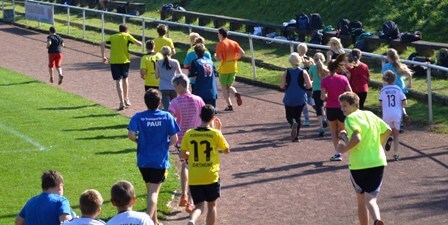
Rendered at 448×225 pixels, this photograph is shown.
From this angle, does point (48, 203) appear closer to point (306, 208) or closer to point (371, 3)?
point (306, 208)

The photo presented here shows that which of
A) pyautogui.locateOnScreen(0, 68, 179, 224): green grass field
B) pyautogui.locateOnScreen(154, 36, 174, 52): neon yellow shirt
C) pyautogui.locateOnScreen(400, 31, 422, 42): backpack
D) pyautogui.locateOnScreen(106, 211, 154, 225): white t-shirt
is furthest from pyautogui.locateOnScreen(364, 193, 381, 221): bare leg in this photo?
pyautogui.locateOnScreen(400, 31, 422, 42): backpack

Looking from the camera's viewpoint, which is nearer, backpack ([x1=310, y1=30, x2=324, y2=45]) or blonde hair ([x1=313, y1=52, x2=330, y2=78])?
blonde hair ([x1=313, y1=52, x2=330, y2=78])

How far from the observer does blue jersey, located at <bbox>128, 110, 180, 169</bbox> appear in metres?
12.1

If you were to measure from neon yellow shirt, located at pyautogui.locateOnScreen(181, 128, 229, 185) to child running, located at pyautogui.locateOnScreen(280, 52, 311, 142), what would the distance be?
18.9 feet

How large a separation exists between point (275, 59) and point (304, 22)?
2.41m

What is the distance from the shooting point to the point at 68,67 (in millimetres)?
30125

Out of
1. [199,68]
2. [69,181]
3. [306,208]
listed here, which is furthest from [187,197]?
[199,68]

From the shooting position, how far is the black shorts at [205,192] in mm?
11898

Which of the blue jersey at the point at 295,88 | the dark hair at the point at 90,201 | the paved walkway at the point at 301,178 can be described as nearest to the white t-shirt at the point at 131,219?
the dark hair at the point at 90,201

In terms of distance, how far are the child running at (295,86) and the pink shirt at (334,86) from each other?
1.33m

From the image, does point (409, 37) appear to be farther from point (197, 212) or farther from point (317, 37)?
point (197, 212)

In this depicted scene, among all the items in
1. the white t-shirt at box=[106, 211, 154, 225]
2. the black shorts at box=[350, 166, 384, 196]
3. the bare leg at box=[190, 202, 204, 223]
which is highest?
the white t-shirt at box=[106, 211, 154, 225]

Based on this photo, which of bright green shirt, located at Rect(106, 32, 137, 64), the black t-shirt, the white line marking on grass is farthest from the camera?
the black t-shirt

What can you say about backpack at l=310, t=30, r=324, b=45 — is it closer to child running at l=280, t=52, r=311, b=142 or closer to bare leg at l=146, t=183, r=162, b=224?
child running at l=280, t=52, r=311, b=142
